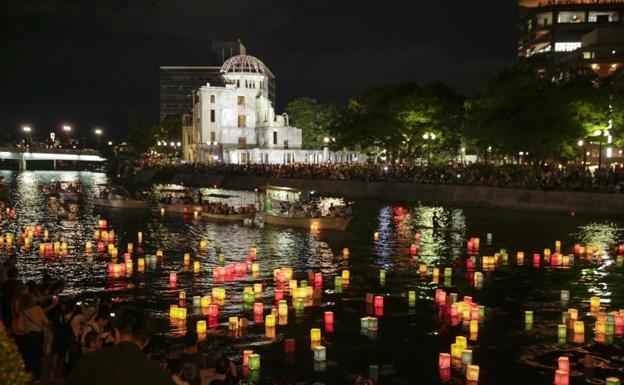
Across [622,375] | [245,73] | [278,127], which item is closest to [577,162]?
[278,127]

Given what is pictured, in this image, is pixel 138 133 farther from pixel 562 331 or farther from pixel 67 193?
pixel 562 331

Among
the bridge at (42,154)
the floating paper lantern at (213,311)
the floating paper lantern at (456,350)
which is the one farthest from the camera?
the bridge at (42,154)

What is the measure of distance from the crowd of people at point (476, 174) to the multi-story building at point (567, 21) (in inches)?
1875

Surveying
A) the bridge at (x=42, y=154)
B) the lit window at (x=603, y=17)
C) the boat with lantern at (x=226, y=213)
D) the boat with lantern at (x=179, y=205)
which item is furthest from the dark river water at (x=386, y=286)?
the bridge at (x=42, y=154)

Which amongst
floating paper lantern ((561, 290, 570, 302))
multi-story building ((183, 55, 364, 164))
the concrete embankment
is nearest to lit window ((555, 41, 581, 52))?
multi-story building ((183, 55, 364, 164))

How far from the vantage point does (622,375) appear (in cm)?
1451

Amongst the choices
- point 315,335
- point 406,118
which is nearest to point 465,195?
point 406,118

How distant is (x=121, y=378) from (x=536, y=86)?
61.2 m

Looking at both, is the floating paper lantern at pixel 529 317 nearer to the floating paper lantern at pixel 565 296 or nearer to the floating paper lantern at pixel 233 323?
the floating paper lantern at pixel 565 296

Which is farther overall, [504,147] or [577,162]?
[577,162]

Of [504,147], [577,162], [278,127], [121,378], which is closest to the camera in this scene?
[121,378]

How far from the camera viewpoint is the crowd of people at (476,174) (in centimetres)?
4888

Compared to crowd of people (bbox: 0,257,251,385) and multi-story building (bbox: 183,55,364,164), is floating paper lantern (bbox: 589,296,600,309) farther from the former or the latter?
multi-story building (bbox: 183,55,364,164)

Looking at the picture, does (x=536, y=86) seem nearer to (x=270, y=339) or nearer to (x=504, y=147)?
(x=504, y=147)
